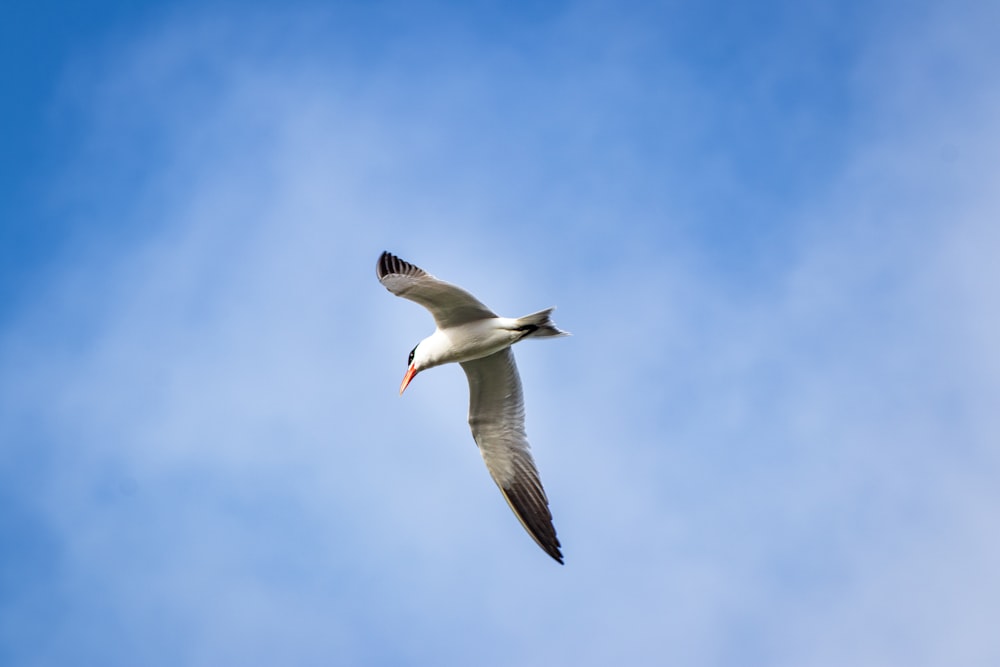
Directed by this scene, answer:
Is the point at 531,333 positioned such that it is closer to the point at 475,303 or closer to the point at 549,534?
the point at 475,303

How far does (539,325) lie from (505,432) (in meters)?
2.01

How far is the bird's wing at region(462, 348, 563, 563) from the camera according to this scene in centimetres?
1347

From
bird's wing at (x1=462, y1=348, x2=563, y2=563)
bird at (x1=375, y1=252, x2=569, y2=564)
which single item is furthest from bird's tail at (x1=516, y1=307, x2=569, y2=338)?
bird's wing at (x1=462, y1=348, x2=563, y2=563)

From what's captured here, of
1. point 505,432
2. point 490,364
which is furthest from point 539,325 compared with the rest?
point 505,432

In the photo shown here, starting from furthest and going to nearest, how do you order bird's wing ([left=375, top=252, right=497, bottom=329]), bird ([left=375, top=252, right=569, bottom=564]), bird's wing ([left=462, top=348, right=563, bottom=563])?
bird's wing ([left=462, top=348, right=563, bottom=563]) → bird ([left=375, top=252, right=569, bottom=564]) → bird's wing ([left=375, top=252, right=497, bottom=329])

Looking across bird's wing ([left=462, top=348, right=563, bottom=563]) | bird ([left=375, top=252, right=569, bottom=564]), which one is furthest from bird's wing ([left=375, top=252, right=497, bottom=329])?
bird's wing ([left=462, top=348, right=563, bottom=563])

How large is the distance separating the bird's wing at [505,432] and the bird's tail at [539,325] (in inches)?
31.7

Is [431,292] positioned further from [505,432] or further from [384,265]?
[505,432]

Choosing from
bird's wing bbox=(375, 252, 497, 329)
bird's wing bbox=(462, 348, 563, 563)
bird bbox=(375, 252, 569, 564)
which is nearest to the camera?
bird's wing bbox=(375, 252, 497, 329)

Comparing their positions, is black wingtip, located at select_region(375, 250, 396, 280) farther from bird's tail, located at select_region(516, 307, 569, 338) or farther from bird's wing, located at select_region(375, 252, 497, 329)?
bird's tail, located at select_region(516, 307, 569, 338)

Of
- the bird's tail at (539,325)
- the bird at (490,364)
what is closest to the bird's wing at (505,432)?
the bird at (490,364)

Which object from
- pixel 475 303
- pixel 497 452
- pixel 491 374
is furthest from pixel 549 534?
pixel 475 303

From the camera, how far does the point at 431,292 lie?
484 inches

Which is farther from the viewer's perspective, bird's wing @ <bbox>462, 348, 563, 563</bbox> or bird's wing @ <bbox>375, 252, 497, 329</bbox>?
bird's wing @ <bbox>462, 348, 563, 563</bbox>
